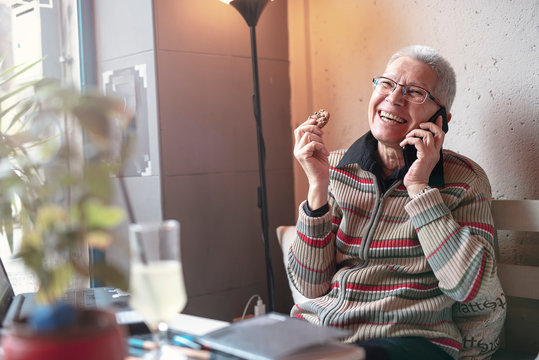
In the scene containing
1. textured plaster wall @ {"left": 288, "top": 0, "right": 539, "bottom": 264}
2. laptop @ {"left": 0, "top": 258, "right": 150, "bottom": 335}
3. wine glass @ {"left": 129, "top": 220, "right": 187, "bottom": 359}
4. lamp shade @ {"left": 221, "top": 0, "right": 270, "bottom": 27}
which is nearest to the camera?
wine glass @ {"left": 129, "top": 220, "right": 187, "bottom": 359}

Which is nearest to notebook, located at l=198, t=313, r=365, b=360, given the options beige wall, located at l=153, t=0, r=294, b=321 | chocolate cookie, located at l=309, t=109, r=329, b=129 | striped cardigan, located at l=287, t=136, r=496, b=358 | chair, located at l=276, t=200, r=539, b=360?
striped cardigan, located at l=287, t=136, r=496, b=358

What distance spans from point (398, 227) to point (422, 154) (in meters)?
0.22

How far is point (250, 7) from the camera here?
2.10 meters

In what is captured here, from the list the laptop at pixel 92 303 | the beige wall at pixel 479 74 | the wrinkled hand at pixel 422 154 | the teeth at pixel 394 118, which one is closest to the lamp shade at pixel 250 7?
the beige wall at pixel 479 74

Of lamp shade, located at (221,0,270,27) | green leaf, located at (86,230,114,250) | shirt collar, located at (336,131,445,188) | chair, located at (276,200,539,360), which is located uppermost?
lamp shade, located at (221,0,270,27)

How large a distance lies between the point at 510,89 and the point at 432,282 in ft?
2.29

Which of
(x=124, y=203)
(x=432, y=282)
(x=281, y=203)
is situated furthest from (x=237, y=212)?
(x=432, y=282)

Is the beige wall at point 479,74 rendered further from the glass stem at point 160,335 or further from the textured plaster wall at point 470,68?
the glass stem at point 160,335

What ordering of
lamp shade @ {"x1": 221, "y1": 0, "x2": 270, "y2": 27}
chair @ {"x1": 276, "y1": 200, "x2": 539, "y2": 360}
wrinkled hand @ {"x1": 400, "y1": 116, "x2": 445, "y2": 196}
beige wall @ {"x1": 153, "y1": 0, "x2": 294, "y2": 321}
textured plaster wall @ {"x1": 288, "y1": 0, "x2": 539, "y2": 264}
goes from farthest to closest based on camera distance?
beige wall @ {"x1": 153, "y1": 0, "x2": 294, "y2": 321} → lamp shade @ {"x1": 221, "y1": 0, "x2": 270, "y2": 27} → textured plaster wall @ {"x1": 288, "y1": 0, "x2": 539, "y2": 264} → chair @ {"x1": 276, "y1": 200, "x2": 539, "y2": 360} → wrinkled hand @ {"x1": 400, "y1": 116, "x2": 445, "y2": 196}

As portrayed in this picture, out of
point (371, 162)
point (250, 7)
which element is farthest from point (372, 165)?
point (250, 7)

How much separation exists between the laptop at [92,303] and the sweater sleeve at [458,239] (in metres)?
0.78

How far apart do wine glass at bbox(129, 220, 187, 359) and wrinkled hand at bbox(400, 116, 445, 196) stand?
91 cm

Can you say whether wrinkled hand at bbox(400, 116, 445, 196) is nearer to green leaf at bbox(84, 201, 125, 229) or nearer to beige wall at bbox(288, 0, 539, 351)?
beige wall at bbox(288, 0, 539, 351)

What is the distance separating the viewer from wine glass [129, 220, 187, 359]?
84 centimetres
